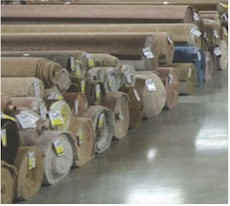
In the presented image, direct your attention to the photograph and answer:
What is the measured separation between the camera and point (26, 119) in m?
4.82

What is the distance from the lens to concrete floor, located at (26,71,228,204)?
483 centimetres

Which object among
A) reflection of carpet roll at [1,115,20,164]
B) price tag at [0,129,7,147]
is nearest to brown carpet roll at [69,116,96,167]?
reflection of carpet roll at [1,115,20,164]

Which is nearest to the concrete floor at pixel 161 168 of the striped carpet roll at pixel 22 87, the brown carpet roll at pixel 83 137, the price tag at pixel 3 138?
the brown carpet roll at pixel 83 137

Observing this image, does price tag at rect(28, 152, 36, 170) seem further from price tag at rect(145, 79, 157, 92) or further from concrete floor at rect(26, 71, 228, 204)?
price tag at rect(145, 79, 157, 92)

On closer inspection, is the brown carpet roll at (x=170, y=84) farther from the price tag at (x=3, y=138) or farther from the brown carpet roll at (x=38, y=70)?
the price tag at (x=3, y=138)

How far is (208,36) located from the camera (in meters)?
10.6

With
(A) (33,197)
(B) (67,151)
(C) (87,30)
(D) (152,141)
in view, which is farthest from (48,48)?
(A) (33,197)

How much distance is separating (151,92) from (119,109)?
1001 mm

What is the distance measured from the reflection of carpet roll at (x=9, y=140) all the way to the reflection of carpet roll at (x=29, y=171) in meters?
0.05

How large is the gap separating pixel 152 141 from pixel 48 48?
6.65 feet

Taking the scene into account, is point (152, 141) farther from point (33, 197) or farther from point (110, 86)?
point (33, 197)

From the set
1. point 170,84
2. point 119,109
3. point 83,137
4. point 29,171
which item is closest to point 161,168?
point 83,137

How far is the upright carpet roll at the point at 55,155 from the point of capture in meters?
4.94

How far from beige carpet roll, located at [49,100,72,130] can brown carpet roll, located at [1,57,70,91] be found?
37cm
